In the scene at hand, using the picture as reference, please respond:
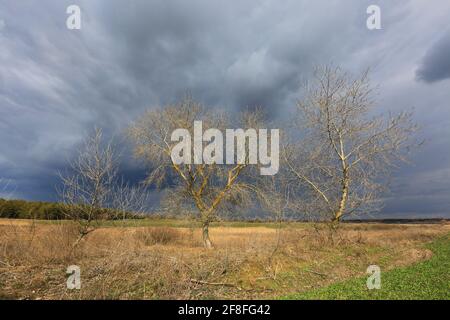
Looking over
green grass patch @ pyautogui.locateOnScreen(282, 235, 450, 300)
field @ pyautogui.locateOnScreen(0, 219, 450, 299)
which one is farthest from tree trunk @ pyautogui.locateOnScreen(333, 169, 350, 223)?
green grass patch @ pyautogui.locateOnScreen(282, 235, 450, 300)

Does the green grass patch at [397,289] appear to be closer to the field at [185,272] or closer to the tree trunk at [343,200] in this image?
the field at [185,272]

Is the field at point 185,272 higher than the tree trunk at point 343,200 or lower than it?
lower

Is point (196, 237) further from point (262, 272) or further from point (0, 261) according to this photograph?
point (0, 261)

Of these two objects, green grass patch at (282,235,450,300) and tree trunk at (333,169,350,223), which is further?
tree trunk at (333,169,350,223)

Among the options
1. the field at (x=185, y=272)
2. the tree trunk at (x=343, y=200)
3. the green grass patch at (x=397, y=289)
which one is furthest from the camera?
the tree trunk at (x=343, y=200)

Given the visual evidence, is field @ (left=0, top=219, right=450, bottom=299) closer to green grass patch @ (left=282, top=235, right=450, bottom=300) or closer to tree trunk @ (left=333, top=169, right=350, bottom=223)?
green grass patch @ (left=282, top=235, right=450, bottom=300)

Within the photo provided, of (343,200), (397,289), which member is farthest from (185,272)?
(343,200)

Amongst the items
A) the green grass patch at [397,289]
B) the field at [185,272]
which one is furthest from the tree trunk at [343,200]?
the green grass patch at [397,289]

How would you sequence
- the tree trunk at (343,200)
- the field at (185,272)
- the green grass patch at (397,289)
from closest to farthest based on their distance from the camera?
1. the green grass patch at (397,289)
2. the field at (185,272)
3. the tree trunk at (343,200)

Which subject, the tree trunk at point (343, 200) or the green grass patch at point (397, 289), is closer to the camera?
the green grass patch at point (397, 289)

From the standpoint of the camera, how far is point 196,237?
28328 mm

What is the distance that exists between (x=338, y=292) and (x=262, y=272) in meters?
3.71

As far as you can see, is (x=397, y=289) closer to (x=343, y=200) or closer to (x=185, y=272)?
(x=185, y=272)
